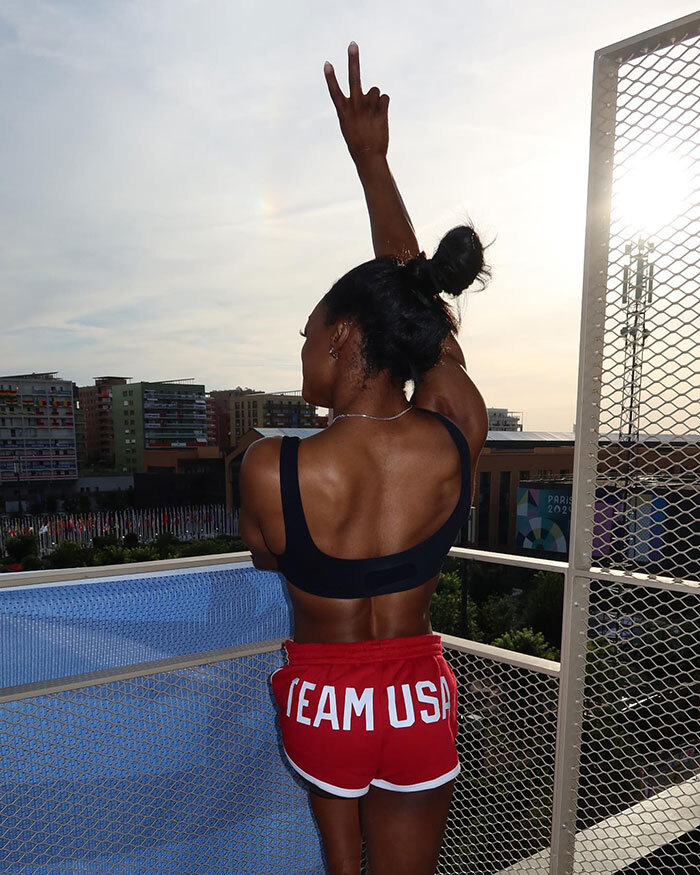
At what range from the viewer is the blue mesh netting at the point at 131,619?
137 centimetres

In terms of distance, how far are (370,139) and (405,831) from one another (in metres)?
1.50

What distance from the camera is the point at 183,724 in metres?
1.59

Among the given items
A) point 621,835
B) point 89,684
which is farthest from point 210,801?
point 621,835

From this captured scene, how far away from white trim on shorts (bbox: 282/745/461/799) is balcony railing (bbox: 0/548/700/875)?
0.35 meters

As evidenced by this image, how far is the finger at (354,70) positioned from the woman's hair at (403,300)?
57cm

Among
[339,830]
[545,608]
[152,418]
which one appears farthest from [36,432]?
[339,830]

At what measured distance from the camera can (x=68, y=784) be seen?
57.1 inches

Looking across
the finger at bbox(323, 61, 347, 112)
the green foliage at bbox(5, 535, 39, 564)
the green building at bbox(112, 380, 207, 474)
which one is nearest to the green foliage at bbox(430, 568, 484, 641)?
the finger at bbox(323, 61, 347, 112)

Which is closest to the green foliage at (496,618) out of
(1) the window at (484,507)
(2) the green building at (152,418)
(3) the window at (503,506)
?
(1) the window at (484,507)

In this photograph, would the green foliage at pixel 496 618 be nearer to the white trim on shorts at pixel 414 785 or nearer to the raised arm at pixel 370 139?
the white trim on shorts at pixel 414 785

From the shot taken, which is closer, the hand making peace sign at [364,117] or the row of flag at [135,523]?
the hand making peace sign at [364,117]

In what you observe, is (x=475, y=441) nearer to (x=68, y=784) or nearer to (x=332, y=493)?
(x=332, y=493)

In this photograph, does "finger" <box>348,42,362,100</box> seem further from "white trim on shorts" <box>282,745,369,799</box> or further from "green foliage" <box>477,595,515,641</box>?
"green foliage" <box>477,595,515,641</box>

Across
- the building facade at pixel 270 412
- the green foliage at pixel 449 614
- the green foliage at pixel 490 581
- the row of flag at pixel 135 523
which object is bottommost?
the row of flag at pixel 135 523
